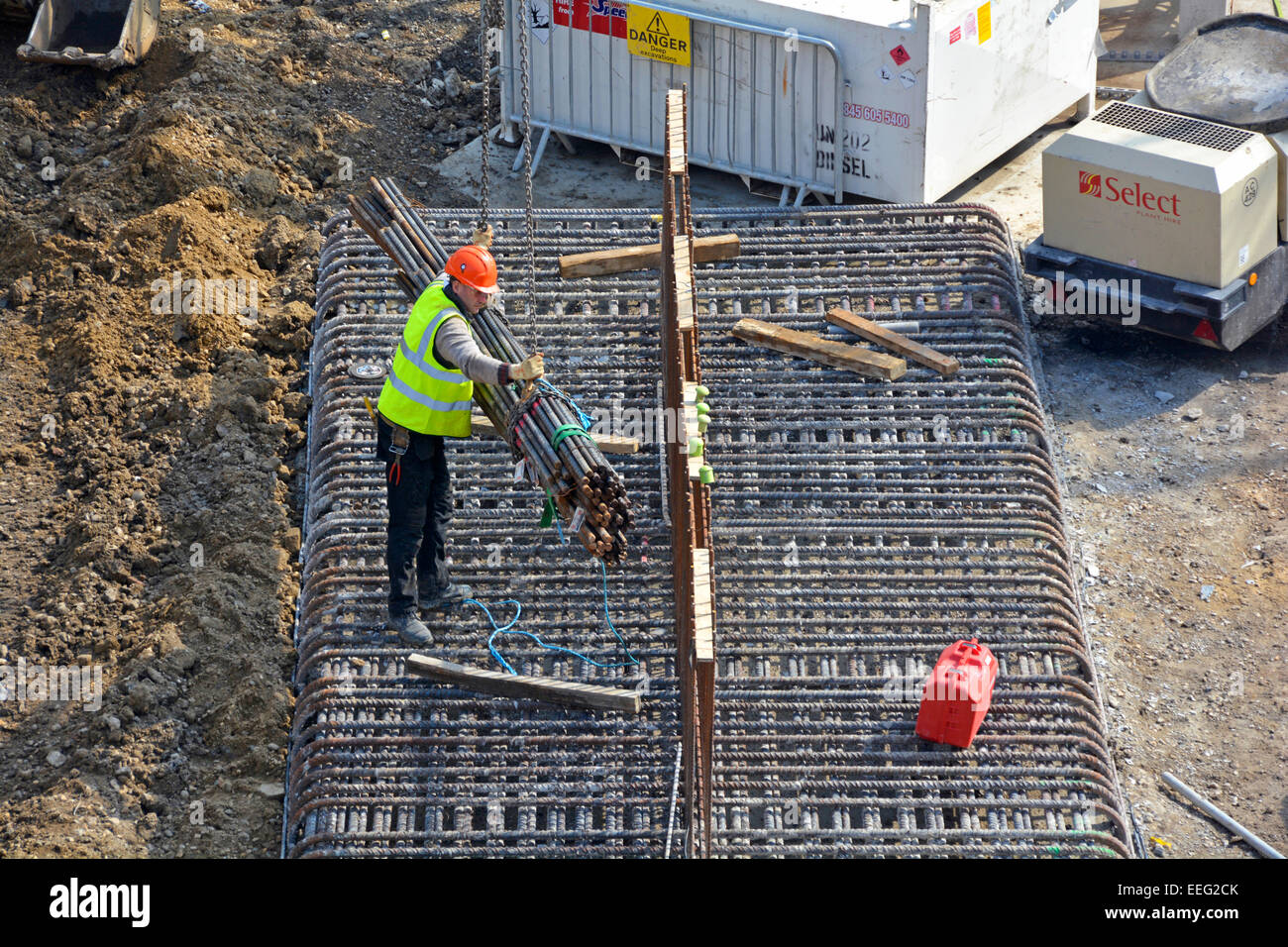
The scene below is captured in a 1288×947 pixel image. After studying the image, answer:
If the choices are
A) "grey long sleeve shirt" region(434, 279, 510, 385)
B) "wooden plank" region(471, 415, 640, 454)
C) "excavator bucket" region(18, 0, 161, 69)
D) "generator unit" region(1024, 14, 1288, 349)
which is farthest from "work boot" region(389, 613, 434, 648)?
"excavator bucket" region(18, 0, 161, 69)

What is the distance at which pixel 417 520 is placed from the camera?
7.74 metres

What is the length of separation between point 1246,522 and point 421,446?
16.5 ft

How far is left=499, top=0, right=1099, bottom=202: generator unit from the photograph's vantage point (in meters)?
11.0

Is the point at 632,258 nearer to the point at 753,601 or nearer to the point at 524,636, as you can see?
the point at 753,601

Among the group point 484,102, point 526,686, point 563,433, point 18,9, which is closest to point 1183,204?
point 484,102

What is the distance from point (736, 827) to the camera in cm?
703

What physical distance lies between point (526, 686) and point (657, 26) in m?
6.10

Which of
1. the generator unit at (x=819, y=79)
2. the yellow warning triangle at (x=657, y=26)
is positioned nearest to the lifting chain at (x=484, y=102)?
the generator unit at (x=819, y=79)

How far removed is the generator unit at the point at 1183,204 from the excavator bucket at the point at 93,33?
24.9 feet

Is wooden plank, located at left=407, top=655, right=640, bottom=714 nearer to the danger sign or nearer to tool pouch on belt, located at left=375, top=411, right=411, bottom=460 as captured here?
tool pouch on belt, located at left=375, top=411, right=411, bottom=460

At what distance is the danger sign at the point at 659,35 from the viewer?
452 inches

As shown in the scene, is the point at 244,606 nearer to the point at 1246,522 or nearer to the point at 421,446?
the point at 421,446

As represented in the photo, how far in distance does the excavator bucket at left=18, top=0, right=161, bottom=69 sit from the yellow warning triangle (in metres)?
4.45

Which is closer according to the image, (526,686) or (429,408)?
(429,408)
